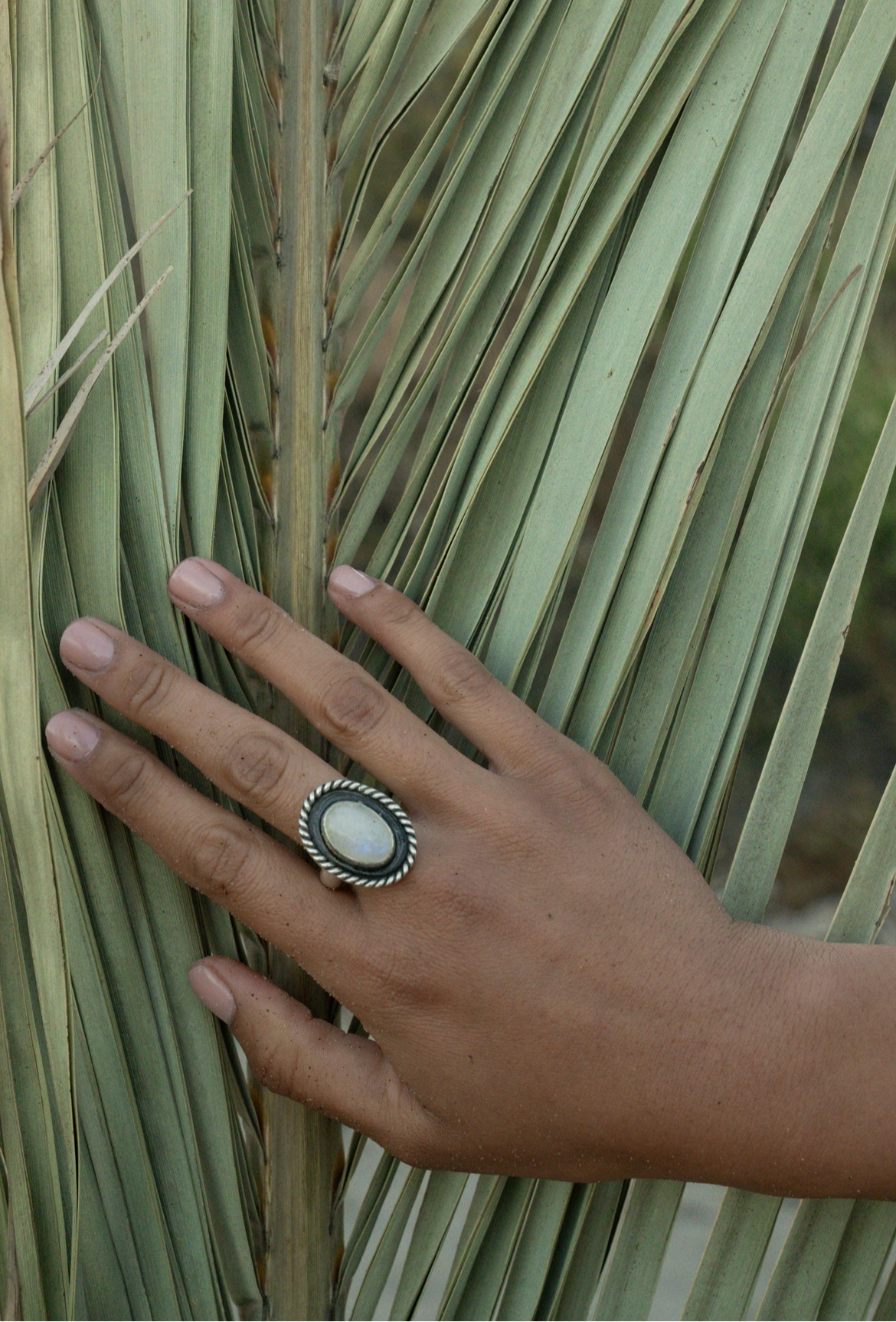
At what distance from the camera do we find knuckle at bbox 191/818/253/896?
0.65 metres

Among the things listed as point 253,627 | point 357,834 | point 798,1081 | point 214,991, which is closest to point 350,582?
point 253,627

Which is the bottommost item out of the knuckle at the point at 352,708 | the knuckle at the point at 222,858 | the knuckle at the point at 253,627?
the knuckle at the point at 222,858

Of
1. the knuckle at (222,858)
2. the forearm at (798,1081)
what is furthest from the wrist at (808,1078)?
the knuckle at (222,858)

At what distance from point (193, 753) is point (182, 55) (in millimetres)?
455

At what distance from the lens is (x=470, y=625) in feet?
2.47

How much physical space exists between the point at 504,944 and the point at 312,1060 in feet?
0.53

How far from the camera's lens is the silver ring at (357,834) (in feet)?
2.04

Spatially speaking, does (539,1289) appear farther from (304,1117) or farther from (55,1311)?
(55,1311)

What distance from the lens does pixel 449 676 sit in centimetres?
69

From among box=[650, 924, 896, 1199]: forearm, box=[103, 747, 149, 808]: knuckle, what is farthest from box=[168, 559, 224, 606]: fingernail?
box=[650, 924, 896, 1199]: forearm

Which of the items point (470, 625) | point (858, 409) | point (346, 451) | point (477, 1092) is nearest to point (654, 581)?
point (470, 625)

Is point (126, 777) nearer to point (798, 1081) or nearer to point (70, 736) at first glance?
point (70, 736)

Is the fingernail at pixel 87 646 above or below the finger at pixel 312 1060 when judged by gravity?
above

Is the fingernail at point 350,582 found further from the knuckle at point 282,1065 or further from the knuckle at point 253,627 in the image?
the knuckle at point 282,1065
